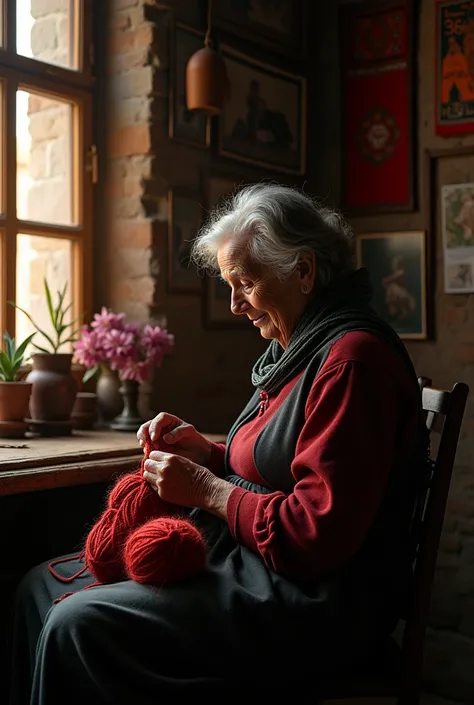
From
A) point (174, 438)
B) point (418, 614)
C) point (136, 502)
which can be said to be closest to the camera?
point (418, 614)

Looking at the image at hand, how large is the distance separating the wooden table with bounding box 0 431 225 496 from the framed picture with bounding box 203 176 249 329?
79 cm

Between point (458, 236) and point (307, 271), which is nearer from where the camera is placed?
point (307, 271)

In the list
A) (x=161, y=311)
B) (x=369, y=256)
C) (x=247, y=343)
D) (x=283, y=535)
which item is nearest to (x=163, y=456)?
(x=283, y=535)

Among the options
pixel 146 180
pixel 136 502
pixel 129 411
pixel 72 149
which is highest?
pixel 72 149

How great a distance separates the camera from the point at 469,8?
337 cm

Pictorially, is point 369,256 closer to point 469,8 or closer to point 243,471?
point 469,8

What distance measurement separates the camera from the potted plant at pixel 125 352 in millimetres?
2803

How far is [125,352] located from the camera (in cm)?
279

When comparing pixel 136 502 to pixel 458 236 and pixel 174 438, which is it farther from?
pixel 458 236

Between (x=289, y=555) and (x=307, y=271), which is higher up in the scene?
(x=307, y=271)

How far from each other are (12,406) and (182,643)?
1105mm

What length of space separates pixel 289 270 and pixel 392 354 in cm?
34

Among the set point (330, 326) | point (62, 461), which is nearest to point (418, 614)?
point (330, 326)

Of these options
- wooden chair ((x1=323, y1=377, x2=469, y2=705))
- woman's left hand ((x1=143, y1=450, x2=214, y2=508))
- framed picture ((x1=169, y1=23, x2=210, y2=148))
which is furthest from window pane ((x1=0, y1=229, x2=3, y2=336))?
wooden chair ((x1=323, y1=377, x2=469, y2=705))
